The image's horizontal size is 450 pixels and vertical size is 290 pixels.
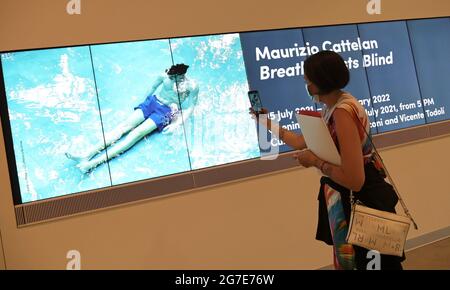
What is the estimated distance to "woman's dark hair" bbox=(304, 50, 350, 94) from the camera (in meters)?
2.00

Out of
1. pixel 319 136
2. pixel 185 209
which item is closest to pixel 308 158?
pixel 319 136

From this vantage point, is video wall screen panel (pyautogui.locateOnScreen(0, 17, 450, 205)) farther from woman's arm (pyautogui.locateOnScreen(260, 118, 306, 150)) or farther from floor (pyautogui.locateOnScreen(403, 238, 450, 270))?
woman's arm (pyautogui.locateOnScreen(260, 118, 306, 150))

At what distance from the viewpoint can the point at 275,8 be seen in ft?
14.3

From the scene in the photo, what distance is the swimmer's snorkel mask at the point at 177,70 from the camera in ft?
12.8

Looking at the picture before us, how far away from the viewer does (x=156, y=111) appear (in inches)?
151

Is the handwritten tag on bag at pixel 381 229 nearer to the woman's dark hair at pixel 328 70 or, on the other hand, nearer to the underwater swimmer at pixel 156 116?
the woman's dark hair at pixel 328 70

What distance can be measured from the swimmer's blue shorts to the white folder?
6.25 ft

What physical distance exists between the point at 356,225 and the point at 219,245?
7.00 feet

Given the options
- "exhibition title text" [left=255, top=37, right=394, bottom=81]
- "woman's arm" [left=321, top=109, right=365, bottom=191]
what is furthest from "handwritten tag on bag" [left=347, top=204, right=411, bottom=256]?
"exhibition title text" [left=255, top=37, right=394, bottom=81]

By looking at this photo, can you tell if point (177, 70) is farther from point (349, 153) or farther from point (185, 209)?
point (349, 153)

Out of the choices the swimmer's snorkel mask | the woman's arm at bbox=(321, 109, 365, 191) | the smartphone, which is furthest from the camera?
the swimmer's snorkel mask

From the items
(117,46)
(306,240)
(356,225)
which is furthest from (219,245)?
(356,225)
